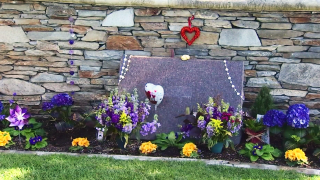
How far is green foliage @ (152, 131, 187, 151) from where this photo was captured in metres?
3.89

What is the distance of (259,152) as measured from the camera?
3723 millimetres

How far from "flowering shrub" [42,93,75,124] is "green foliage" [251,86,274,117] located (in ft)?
6.46

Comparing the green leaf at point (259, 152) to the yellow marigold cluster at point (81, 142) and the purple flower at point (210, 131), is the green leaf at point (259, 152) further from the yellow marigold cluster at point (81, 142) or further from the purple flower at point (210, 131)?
the yellow marigold cluster at point (81, 142)

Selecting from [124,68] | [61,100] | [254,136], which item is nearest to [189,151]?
[254,136]

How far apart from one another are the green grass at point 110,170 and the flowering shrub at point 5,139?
33 cm

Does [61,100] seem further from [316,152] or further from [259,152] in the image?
[316,152]

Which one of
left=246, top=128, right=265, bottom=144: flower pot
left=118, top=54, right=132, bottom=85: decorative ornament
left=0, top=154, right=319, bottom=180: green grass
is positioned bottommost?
left=0, top=154, right=319, bottom=180: green grass

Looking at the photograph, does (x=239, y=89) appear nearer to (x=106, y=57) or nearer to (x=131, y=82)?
(x=131, y=82)

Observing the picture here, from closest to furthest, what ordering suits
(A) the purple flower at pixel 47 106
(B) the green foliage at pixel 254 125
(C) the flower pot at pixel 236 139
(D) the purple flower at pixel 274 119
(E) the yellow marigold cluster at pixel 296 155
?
(E) the yellow marigold cluster at pixel 296 155, (D) the purple flower at pixel 274 119, (B) the green foliage at pixel 254 125, (C) the flower pot at pixel 236 139, (A) the purple flower at pixel 47 106

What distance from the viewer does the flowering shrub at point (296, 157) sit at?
3.62 m

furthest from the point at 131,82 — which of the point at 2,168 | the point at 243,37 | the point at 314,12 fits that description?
the point at 314,12

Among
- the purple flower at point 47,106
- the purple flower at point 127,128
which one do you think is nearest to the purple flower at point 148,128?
the purple flower at point 127,128

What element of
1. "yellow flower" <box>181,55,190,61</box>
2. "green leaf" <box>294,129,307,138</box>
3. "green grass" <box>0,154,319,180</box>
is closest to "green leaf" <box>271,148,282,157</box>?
"green leaf" <box>294,129,307,138</box>

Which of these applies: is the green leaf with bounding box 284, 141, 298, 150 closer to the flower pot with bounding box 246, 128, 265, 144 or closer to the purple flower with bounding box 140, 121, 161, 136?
the flower pot with bounding box 246, 128, 265, 144
